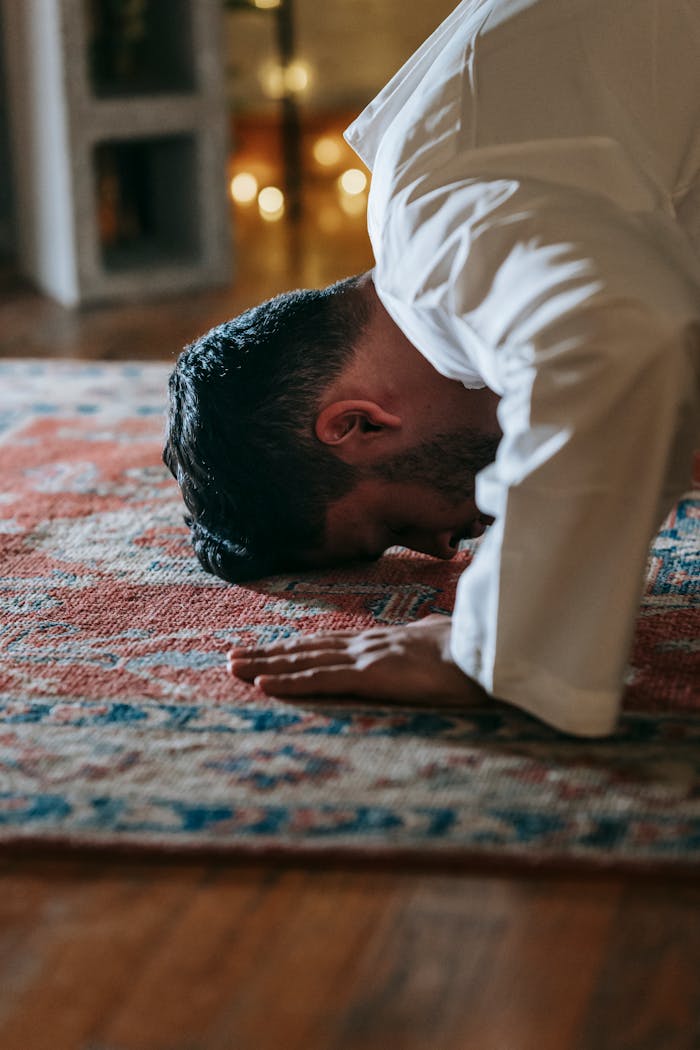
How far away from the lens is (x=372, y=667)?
112 cm

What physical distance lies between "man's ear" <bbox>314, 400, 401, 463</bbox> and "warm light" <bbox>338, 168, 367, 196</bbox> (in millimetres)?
3474

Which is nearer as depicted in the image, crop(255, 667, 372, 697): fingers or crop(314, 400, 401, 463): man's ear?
crop(255, 667, 372, 697): fingers

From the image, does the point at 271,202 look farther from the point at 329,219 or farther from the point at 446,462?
the point at 446,462

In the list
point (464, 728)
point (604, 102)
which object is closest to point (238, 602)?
point (464, 728)

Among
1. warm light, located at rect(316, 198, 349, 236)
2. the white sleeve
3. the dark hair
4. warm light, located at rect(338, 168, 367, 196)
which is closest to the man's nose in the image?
the dark hair

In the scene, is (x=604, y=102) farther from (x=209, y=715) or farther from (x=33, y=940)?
(x=33, y=940)

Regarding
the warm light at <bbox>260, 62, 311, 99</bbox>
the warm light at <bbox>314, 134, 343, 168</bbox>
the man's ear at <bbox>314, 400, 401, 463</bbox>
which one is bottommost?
the man's ear at <bbox>314, 400, 401, 463</bbox>

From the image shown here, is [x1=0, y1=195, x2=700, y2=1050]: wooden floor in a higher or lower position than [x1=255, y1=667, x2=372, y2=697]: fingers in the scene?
lower

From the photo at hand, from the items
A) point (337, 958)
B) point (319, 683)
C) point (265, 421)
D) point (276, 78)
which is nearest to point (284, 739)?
point (319, 683)

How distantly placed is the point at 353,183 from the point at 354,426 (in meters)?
3.51

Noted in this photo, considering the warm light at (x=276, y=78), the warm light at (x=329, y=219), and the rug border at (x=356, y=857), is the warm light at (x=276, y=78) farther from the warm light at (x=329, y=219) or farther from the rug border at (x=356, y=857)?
the rug border at (x=356, y=857)

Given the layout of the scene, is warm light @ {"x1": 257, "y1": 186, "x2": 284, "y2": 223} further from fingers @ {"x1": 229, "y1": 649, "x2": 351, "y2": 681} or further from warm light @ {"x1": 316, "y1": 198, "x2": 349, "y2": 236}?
fingers @ {"x1": 229, "y1": 649, "x2": 351, "y2": 681}

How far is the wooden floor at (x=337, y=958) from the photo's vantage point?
0.77 metres

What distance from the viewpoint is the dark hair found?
51.5 inches
